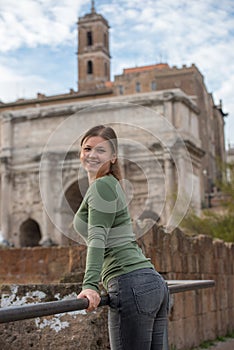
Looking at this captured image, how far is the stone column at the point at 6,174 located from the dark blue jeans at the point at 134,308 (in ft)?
106

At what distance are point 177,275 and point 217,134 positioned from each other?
56080 millimetres

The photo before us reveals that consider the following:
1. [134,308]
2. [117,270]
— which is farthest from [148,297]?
[117,270]

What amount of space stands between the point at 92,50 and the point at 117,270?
7651cm

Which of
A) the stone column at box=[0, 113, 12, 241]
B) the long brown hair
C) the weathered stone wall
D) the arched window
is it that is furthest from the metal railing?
the arched window

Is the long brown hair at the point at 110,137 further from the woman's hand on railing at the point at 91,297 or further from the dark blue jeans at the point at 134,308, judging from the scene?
the woman's hand on railing at the point at 91,297

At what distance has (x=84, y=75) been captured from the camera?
76938mm

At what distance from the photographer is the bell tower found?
76.3 m

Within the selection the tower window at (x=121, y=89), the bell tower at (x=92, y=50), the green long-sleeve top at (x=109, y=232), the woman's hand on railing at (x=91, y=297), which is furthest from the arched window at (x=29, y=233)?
the bell tower at (x=92, y=50)

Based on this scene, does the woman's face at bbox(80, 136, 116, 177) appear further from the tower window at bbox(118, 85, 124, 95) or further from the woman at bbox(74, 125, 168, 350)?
the tower window at bbox(118, 85, 124, 95)

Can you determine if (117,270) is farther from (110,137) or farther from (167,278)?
(167,278)

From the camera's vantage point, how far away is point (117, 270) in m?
3.00

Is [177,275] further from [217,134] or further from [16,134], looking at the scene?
[217,134]

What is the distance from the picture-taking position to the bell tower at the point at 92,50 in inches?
3004

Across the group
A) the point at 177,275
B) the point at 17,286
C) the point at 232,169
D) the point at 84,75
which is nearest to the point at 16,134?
the point at 232,169
